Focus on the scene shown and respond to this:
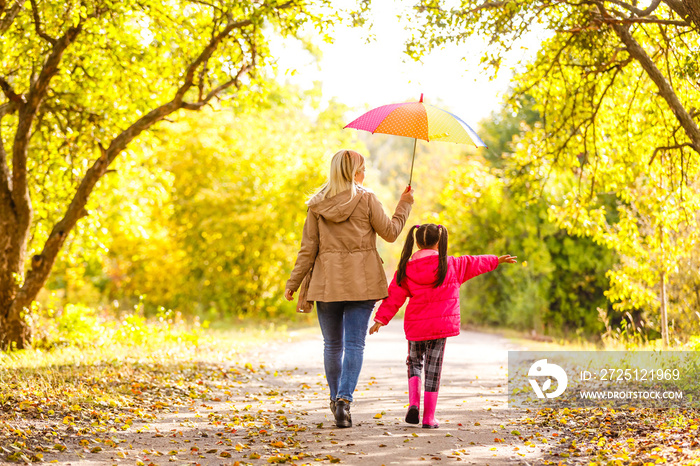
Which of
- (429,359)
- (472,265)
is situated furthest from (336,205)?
(429,359)

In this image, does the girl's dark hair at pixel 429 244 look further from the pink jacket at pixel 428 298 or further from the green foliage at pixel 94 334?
the green foliage at pixel 94 334

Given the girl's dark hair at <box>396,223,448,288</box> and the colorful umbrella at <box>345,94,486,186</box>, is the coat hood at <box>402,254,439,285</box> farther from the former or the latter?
the colorful umbrella at <box>345,94,486,186</box>

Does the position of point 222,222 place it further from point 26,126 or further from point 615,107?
point 615,107

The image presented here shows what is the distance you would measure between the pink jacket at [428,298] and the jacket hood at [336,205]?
638 mm

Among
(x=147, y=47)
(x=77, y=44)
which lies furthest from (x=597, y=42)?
(x=77, y=44)

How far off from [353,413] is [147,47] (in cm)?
659

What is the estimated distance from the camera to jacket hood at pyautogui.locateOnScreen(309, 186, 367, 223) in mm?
5180

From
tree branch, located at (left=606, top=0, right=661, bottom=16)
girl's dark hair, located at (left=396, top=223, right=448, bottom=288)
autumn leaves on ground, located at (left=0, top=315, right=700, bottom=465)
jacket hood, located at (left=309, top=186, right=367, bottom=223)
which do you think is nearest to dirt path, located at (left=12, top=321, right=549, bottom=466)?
autumn leaves on ground, located at (left=0, top=315, right=700, bottom=465)

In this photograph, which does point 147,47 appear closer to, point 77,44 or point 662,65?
point 77,44

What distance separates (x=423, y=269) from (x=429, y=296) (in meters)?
0.22

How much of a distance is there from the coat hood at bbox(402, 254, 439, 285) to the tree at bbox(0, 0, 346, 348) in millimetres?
3864

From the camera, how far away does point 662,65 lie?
8.69 meters

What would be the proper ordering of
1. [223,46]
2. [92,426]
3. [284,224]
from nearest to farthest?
[92,426]
[223,46]
[284,224]

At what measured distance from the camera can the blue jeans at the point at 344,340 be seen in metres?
5.23
